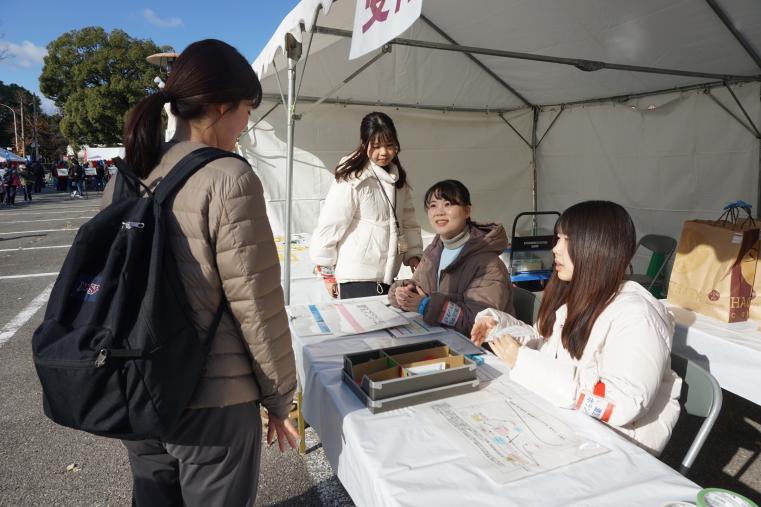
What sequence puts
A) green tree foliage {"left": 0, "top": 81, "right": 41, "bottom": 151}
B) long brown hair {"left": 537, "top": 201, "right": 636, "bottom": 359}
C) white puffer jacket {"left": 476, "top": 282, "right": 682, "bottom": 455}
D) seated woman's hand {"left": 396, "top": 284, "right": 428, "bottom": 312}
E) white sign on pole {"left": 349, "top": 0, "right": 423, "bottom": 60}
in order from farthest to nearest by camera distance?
green tree foliage {"left": 0, "top": 81, "right": 41, "bottom": 151} → seated woman's hand {"left": 396, "top": 284, "right": 428, "bottom": 312} → white sign on pole {"left": 349, "top": 0, "right": 423, "bottom": 60} → long brown hair {"left": 537, "top": 201, "right": 636, "bottom": 359} → white puffer jacket {"left": 476, "top": 282, "right": 682, "bottom": 455}

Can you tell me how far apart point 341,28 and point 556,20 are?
1837 mm

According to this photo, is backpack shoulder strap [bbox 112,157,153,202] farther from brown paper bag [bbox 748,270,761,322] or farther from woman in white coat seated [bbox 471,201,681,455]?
brown paper bag [bbox 748,270,761,322]

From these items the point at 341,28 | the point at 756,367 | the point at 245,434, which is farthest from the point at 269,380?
the point at 341,28

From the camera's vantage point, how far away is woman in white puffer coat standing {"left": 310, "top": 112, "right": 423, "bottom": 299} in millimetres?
2650

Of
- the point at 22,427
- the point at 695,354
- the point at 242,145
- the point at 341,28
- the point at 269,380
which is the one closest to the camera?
the point at 269,380

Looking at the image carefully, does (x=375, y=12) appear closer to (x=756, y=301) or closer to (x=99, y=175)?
(x=756, y=301)

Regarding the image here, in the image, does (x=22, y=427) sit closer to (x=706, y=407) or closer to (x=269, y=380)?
(x=269, y=380)

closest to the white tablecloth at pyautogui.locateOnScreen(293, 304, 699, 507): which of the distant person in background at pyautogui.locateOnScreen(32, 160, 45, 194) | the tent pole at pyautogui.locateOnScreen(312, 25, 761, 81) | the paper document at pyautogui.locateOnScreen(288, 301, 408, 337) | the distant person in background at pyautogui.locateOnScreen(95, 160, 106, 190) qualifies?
the paper document at pyautogui.locateOnScreen(288, 301, 408, 337)

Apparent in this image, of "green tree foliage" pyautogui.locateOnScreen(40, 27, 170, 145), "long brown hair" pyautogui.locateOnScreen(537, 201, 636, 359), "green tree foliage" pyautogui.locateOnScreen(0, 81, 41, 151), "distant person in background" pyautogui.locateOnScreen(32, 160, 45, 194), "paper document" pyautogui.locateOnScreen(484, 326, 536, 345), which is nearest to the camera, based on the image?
"long brown hair" pyautogui.locateOnScreen(537, 201, 636, 359)

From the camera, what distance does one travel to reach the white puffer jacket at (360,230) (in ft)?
8.76

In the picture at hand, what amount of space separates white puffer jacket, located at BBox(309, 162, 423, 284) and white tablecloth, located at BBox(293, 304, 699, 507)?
1.44 meters

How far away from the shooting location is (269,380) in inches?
45.1

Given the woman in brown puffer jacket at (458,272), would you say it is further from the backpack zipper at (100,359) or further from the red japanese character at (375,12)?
the backpack zipper at (100,359)

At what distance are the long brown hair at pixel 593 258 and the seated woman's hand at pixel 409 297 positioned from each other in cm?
81
